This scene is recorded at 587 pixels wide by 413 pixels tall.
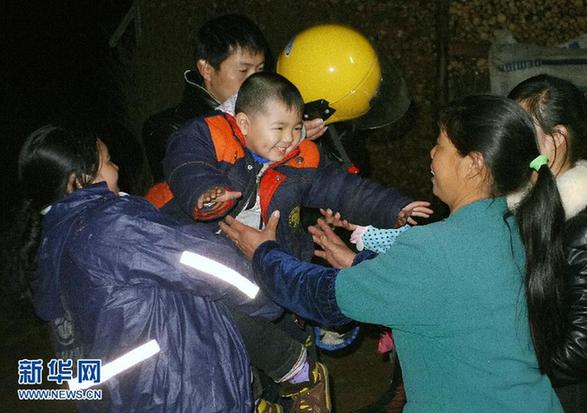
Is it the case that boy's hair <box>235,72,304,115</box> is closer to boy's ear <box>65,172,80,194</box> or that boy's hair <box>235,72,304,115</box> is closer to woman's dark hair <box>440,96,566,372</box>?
boy's ear <box>65,172,80,194</box>

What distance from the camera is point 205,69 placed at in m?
3.22

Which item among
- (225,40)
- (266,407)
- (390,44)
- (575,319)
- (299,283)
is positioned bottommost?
(266,407)

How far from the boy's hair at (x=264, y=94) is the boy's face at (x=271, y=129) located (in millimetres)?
20

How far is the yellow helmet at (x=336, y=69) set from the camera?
10.3 ft

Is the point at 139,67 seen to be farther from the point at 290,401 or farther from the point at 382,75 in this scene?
the point at 290,401

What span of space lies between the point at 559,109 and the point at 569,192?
385mm

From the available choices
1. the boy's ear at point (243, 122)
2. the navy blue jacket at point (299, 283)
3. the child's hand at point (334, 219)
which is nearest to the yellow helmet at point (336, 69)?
the boy's ear at point (243, 122)

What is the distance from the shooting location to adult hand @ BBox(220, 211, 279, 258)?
222 cm

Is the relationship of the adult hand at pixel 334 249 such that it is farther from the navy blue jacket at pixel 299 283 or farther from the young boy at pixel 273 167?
the young boy at pixel 273 167

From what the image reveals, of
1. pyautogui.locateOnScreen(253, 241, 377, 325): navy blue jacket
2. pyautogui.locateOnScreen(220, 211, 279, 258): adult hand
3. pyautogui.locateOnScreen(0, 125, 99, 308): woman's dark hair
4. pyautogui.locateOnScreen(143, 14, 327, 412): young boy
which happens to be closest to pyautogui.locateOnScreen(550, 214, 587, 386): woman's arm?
pyautogui.locateOnScreen(253, 241, 377, 325): navy blue jacket

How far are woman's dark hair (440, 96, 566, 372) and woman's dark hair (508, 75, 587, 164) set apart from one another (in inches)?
24.2

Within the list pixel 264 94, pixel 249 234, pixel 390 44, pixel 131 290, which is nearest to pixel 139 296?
pixel 131 290

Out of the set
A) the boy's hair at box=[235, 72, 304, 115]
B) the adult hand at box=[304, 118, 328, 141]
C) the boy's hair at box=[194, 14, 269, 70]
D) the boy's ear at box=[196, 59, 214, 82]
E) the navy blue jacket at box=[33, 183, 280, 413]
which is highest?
the boy's hair at box=[194, 14, 269, 70]

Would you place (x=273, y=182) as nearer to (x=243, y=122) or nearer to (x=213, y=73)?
(x=243, y=122)
